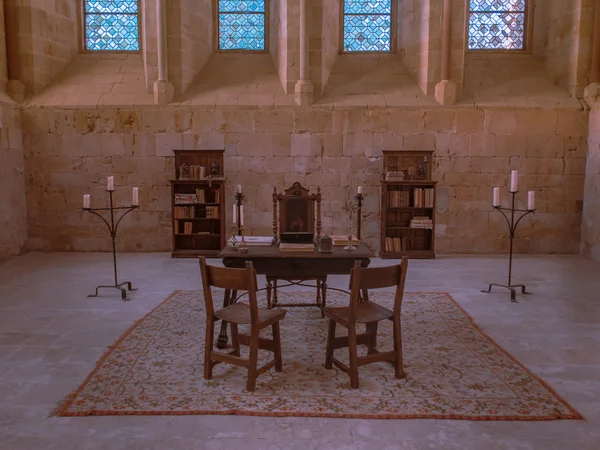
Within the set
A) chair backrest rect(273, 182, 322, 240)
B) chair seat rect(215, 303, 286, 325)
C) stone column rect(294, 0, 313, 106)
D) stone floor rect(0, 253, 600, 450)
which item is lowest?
stone floor rect(0, 253, 600, 450)

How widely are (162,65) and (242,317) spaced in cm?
542

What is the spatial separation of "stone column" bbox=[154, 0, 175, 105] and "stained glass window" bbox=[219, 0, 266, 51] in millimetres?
1057

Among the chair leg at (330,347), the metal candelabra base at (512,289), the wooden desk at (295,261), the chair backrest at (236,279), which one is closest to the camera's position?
the chair backrest at (236,279)

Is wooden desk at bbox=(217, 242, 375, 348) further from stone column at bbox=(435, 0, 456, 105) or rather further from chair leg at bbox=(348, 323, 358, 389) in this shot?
stone column at bbox=(435, 0, 456, 105)

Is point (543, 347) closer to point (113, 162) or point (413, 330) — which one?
point (413, 330)

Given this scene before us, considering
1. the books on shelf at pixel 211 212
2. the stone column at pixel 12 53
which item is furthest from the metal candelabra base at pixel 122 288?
the stone column at pixel 12 53

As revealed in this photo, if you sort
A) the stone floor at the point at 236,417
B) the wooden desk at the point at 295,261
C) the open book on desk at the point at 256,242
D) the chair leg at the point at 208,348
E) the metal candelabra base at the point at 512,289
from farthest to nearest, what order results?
the metal candelabra base at the point at 512,289 → the open book on desk at the point at 256,242 → the wooden desk at the point at 295,261 → the chair leg at the point at 208,348 → the stone floor at the point at 236,417

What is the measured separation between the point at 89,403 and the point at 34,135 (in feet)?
19.3

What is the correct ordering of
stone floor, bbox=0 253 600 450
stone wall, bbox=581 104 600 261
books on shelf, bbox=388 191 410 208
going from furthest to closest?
books on shelf, bbox=388 191 410 208 → stone wall, bbox=581 104 600 261 → stone floor, bbox=0 253 600 450

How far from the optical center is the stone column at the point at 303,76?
283 inches

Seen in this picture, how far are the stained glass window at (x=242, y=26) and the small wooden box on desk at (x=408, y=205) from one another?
2.87 meters

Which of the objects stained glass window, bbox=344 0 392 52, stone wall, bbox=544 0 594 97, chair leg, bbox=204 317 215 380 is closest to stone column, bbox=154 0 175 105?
stained glass window, bbox=344 0 392 52

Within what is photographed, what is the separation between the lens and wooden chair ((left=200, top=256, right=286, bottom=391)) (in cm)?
285

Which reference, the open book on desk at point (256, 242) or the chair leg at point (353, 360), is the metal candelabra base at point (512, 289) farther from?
the chair leg at point (353, 360)
